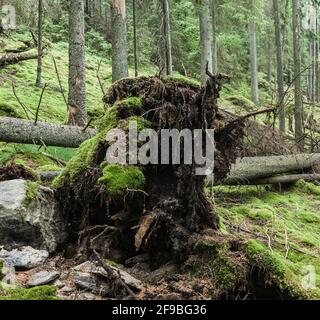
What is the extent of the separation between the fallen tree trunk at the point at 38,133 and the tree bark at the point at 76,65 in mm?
1838

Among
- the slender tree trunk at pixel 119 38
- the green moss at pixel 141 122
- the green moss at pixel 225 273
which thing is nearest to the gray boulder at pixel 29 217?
the green moss at pixel 141 122

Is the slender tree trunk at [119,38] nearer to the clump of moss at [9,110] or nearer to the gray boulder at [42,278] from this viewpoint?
the clump of moss at [9,110]

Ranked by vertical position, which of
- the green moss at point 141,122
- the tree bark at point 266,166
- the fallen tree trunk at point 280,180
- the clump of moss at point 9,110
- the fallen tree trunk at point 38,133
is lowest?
the fallen tree trunk at point 280,180

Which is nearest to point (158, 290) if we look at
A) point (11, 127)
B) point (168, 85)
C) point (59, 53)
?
point (168, 85)

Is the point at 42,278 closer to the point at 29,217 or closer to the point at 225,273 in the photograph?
the point at 29,217

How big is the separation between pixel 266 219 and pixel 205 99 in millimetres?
2936

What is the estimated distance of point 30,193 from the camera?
15.3ft

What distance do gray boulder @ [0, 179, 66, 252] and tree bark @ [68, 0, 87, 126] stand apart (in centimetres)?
554

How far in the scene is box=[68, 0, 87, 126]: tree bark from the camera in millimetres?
10211

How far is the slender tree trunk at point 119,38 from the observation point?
40.0 feet

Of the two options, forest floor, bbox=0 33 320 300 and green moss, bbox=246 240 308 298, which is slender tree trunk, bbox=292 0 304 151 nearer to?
forest floor, bbox=0 33 320 300

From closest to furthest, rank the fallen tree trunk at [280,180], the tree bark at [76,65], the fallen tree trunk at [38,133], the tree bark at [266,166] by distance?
the fallen tree trunk at [38,133]
the tree bark at [266,166]
the fallen tree trunk at [280,180]
the tree bark at [76,65]

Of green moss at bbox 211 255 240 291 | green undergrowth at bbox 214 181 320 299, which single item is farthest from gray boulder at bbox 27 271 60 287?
green undergrowth at bbox 214 181 320 299
